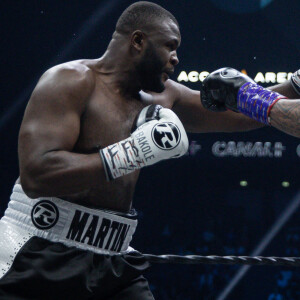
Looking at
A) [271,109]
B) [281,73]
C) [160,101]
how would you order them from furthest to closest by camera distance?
[281,73] → [160,101] → [271,109]

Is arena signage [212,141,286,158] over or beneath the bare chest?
over

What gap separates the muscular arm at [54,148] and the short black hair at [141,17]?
33 cm

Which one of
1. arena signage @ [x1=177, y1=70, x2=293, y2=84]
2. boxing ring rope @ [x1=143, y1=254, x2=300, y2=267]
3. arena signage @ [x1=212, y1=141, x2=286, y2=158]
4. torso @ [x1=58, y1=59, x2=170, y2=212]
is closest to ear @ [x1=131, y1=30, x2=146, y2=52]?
torso @ [x1=58, y1=59, x2=170, y2=212]

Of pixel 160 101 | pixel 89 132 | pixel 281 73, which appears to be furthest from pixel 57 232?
pixel 281 73

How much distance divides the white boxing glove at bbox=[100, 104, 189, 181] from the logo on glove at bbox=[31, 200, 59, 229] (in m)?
0.20

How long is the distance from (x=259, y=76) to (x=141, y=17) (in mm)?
4332

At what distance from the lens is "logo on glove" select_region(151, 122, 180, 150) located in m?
1.37

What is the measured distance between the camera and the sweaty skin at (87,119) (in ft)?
4.44

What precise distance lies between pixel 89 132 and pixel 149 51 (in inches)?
13.2

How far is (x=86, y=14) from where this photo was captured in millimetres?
5910

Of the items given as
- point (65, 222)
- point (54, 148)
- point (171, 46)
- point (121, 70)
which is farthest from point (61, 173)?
point (171, 46)

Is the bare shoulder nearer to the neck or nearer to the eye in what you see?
the neck

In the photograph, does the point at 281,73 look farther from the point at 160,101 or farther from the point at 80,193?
the point at 80,193

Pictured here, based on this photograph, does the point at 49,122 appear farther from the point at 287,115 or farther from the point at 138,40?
the point at 287,115
